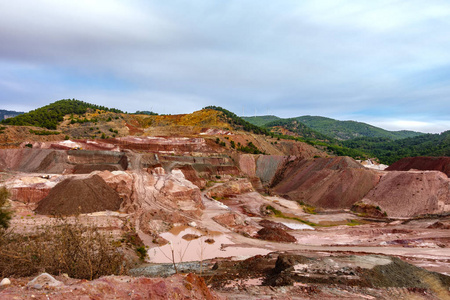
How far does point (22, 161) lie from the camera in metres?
36.8

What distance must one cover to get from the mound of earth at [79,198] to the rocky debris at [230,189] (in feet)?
56.1

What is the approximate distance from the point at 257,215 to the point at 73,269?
27.5m

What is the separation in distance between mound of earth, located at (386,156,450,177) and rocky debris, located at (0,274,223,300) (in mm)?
53416

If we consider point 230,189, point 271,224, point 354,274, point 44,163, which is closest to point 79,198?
point 44,163

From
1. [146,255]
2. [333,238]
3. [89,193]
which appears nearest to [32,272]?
[146,255]

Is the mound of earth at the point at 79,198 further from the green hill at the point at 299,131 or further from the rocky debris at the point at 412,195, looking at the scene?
the green hill at the point at 299,131

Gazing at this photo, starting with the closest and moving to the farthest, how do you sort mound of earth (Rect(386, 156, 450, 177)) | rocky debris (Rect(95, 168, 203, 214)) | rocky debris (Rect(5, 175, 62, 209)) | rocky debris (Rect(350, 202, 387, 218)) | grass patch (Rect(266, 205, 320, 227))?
1. rocky debris (Rect(5, 175, 62, 209))
2. rocky debris (Rect(95, 168, 203, 214))
3. grass patch (Rect(266, 205, 320, 227))
4. rocky debris (Rect(350, 202, 387, 218))
5. mound of earth (Rect(386, 156, 450, 177))

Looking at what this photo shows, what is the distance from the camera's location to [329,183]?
43.5 m

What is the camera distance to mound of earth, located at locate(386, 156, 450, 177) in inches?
1797

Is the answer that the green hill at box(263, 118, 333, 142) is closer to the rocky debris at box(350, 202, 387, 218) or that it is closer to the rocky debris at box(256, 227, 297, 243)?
the rocky debris at box(350, 202, 387, 218)

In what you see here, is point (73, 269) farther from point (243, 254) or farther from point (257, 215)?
point (257, 215)

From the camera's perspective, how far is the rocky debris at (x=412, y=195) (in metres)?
34.0

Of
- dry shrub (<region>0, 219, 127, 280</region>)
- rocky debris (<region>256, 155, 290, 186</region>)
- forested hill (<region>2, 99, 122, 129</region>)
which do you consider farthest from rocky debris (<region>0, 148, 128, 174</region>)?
forested hill (<region>2, 99, 122, 129</region>)

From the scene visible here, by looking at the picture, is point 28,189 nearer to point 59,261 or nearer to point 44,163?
point 44,163
